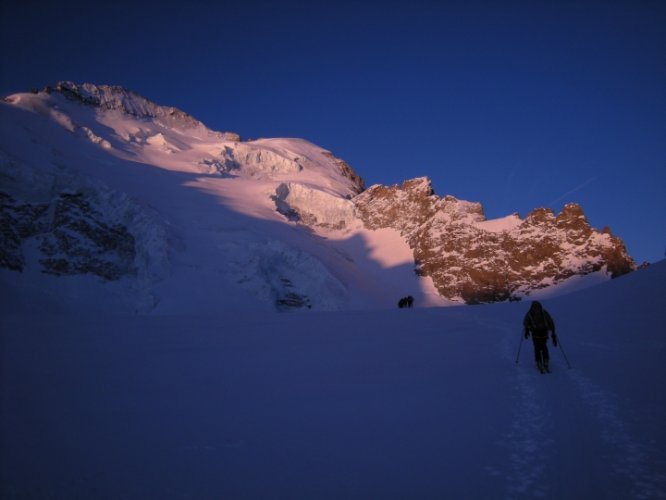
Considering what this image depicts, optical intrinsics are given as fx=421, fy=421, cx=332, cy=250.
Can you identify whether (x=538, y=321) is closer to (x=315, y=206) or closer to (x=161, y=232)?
(x=161, y=232)

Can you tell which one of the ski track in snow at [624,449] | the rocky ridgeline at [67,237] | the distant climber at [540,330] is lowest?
the ski track in snow at [624,449]

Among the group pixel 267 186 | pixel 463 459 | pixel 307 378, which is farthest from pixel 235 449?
pixel 267 186

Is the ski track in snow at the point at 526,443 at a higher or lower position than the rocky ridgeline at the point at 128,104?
lower

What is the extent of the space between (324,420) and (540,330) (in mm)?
5431

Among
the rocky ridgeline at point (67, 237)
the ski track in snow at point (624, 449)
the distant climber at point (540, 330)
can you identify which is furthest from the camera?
the rocky ridgeline at point (67, 237)

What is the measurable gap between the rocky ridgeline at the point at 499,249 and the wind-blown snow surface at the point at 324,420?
6366 centimetres

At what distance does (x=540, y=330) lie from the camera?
856cm

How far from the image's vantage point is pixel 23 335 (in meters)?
10.0

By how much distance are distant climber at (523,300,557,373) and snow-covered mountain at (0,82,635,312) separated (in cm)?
3496

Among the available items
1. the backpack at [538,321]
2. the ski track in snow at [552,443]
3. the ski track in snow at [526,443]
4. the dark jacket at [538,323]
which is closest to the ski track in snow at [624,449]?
the ski track in snow at [552,443]

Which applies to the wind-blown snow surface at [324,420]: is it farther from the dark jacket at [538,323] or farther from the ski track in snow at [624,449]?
the dark jacket at [538,323]

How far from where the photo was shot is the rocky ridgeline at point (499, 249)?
228ft

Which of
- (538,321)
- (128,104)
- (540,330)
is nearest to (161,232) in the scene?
(538,321)

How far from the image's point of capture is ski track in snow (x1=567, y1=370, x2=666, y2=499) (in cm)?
354
